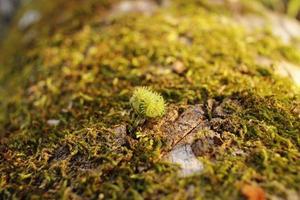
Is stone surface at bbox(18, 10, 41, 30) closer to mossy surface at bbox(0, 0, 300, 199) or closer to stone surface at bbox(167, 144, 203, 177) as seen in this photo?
mossy surface at bbox(0, 0, 300, 199)

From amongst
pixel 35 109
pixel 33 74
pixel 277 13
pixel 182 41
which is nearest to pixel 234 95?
pixel 182 41

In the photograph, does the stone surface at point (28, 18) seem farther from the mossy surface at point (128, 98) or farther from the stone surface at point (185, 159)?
the stone surface at point (185, 159)

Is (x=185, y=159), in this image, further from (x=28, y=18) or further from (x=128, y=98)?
(x=28, y=18)

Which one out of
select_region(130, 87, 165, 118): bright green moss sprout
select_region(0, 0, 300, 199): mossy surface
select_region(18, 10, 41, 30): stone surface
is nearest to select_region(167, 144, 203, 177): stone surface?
select_region(0, 0, 300, 199): mossy surface

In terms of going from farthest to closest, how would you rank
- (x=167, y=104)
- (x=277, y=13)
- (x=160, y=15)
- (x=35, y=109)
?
(x=277, y=13), (x=160, y=15), (x=35, y=109), (x=167, y=104)

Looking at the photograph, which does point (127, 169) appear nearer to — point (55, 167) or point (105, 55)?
point (55, 167)

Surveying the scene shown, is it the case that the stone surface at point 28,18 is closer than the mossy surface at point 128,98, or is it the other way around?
the mossy surface at point 128,98

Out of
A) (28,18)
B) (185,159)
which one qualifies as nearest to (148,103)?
(185,159)

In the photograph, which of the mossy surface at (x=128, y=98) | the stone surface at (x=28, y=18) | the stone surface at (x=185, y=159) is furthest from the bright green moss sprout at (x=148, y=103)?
the stone surface at (x=28, y=18)
